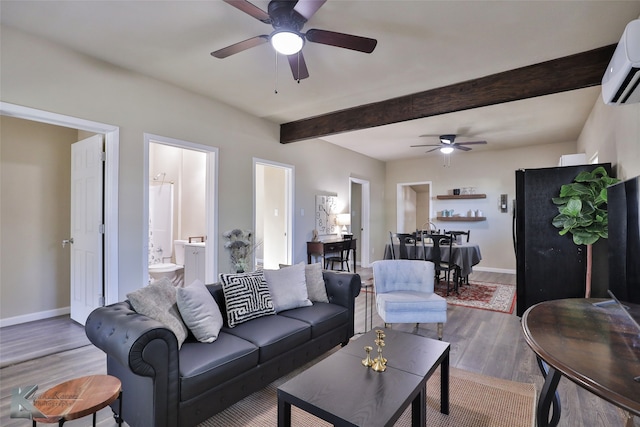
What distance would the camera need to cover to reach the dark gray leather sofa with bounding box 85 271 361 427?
62.2 inches

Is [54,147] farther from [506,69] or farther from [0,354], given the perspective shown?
[506,69]

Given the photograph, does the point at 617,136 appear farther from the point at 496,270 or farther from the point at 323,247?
the point at 496,270

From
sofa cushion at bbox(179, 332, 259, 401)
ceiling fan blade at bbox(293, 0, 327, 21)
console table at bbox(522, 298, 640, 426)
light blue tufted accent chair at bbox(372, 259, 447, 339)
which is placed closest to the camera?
console table at bbox(522, 298, 640, 426)

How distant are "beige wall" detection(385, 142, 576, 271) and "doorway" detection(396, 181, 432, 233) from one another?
0.41 metres

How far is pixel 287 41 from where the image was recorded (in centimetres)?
228

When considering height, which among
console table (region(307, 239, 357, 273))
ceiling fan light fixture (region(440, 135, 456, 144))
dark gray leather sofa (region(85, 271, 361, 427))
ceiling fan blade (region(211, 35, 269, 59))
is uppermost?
ceiling fan light fixture (region(440, 135, 456, 144))

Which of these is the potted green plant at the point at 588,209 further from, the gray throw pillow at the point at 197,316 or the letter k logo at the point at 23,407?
the letter k logo at the point at 23,407

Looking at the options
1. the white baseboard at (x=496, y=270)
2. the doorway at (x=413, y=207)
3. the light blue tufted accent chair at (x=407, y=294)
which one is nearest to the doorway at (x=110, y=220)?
the light blue tufted accent chair at (x=407, y=294)

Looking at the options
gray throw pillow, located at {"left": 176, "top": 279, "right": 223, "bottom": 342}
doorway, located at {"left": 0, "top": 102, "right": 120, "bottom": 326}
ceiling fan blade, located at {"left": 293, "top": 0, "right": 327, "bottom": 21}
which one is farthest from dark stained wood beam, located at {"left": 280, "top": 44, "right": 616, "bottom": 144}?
gray throw pillow, located at {"left": 176, "top": 279, "right": 223, "bottom": 342}

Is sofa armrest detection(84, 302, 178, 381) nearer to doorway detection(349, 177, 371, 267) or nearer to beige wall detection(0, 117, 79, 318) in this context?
beige wall detection(0, 117, 79, 318)

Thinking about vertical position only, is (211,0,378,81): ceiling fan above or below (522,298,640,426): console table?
above

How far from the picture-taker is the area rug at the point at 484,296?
441 centimetres

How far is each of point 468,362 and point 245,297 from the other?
1.99 metres

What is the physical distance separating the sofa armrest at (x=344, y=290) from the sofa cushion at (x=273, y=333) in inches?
23.0
